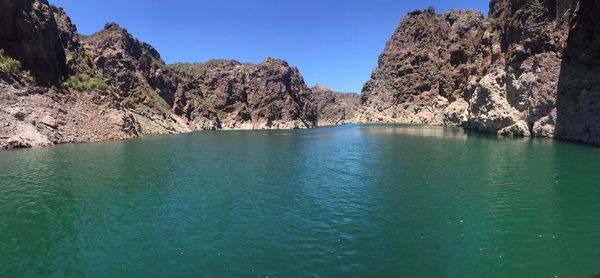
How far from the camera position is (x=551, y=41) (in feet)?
262

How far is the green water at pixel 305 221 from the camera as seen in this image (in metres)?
18.7

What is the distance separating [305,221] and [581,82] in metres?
64.9

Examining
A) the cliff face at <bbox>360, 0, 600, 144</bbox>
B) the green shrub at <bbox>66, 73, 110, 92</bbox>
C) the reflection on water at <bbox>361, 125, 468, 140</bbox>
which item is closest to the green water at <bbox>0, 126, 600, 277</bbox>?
the cliff face at <bbox>360, 0, 600, 144</bbox>

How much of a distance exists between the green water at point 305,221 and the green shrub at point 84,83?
63.9m

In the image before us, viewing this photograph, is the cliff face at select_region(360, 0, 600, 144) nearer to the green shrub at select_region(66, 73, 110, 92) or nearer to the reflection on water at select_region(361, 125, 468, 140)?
the reflection on water at select_region(361, 125, 468, 140)

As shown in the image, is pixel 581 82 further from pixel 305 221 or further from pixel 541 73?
pixel 305 221

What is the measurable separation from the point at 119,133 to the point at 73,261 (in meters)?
93.1

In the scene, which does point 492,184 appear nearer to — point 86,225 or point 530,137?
point 86,225

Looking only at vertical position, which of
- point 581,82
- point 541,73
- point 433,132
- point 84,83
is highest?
point 84,83

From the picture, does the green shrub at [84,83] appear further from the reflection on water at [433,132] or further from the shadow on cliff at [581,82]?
the shadow on cliff at [581,82]

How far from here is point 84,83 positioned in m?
108

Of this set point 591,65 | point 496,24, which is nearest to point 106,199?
point 591,65

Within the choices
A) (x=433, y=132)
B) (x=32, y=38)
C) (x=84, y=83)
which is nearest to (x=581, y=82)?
(x=433, y=132)

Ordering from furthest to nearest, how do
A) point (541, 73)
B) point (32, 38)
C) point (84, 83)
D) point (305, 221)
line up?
point (84, 83) → point (32, 38) → point (541, 73) → point (305, 221)
